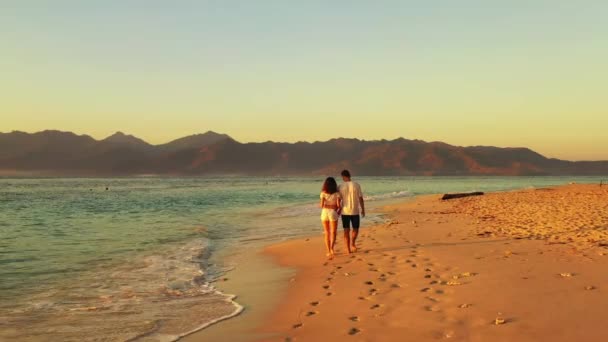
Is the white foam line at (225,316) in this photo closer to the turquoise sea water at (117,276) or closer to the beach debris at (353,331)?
the turquoise sea water at (117,276)

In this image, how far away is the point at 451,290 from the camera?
24.2ft

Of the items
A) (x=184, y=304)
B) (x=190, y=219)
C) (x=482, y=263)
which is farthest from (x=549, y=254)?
(x=190, y=219)

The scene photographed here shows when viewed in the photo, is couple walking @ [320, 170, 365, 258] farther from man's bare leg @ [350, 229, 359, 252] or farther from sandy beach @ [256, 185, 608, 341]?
sandy beach @ [256, 185, 608, 341]

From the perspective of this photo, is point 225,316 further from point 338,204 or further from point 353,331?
point 338,204

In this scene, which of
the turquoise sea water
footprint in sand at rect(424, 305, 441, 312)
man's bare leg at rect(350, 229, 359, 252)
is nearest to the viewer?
footprint in sand at rect(424, 305, 441, 312)

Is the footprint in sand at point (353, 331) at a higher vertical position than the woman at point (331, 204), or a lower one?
lower

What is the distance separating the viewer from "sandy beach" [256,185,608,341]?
555 cm

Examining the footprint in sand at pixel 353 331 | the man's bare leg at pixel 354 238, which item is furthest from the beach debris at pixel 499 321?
the man's bare leg at pixel 354 238

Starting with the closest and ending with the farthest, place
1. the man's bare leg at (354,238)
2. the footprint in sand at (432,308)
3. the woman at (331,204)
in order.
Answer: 1. the footprint in sand at (432,308)
2. the woman at (331,204)
3. the man's bare leg at (354,238)

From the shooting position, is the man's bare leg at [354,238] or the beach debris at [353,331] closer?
the beach debris at [353,331]

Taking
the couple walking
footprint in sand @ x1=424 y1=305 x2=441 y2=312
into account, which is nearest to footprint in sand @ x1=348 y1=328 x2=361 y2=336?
footprint in sand @ x1=424 y1=305 x2=441 y2=312

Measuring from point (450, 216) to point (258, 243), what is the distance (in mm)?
9813

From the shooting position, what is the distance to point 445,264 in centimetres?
956

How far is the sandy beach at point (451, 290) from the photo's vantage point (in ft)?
18.2
